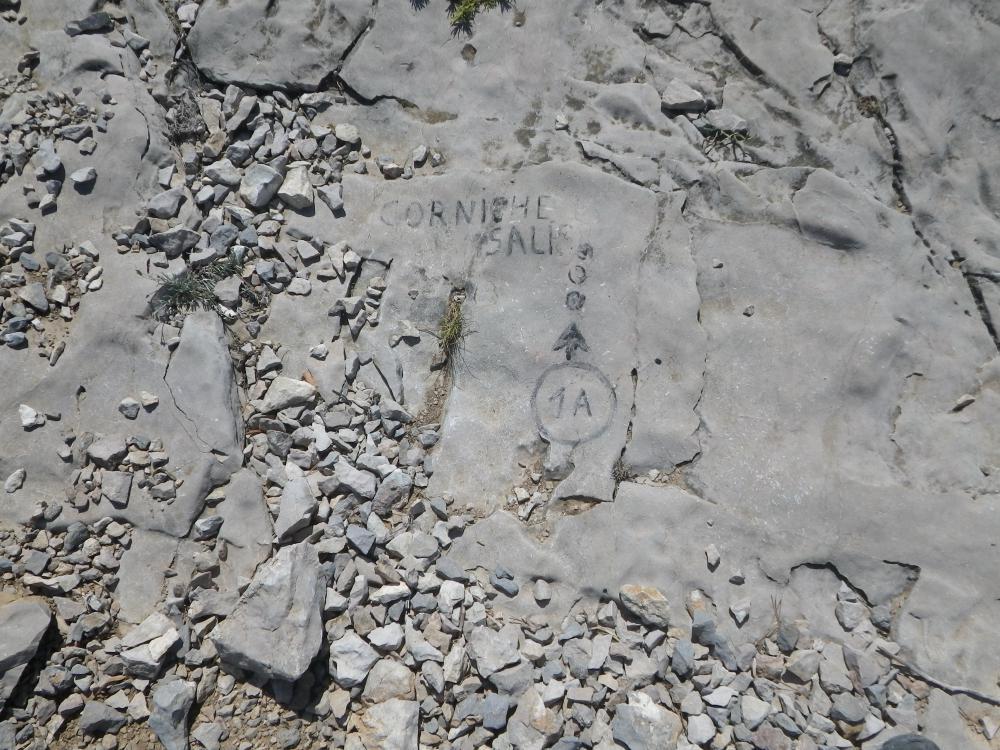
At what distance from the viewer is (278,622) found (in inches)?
104

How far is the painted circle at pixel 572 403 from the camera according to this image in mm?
3053

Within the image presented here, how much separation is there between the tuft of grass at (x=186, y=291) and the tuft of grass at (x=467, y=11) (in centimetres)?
175

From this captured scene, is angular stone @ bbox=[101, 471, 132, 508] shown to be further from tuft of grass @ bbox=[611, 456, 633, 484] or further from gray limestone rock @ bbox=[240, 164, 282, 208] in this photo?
tuft of grass @ bbox=[611, 456, 633, 484]

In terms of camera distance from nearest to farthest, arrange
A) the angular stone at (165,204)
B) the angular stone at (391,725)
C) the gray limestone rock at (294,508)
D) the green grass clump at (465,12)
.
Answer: the angular stone at (391,725) < the gray limestone rock at (294,508) < the angular stone at (165,204) < the green grass clump at (465,12)

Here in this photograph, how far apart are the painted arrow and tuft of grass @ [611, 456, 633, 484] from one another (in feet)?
1.76

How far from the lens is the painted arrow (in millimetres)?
3135

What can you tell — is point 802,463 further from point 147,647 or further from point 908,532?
point 147,647

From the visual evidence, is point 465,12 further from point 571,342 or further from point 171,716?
point 171,716

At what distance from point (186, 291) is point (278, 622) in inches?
61.8

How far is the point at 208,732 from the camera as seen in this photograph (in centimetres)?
262

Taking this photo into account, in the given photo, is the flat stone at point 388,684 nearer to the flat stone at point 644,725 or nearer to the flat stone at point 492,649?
the flat stone at point 492,649

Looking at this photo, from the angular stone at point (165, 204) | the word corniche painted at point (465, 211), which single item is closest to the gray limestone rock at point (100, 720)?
the angular stone at point (165, 204)

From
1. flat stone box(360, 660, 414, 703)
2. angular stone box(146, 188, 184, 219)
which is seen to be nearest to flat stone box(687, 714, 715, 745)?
flat stone box(360, 660, 414, 703)

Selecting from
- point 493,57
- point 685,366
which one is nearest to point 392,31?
point 493,57
